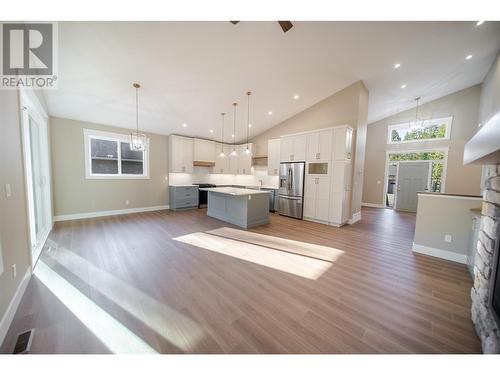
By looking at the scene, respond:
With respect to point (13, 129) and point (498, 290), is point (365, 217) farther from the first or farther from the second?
point (13, 129)

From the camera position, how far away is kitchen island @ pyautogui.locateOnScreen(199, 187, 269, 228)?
174 inches

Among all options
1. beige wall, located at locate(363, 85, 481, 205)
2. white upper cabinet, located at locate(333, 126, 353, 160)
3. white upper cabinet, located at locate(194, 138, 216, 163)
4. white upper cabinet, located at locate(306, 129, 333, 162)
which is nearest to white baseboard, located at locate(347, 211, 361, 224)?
white upper cabinet, located at locate(333, 126, 353, 160)

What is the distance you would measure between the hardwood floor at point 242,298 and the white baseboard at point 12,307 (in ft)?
0.18

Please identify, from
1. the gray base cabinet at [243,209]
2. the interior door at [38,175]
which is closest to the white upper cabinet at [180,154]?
the gray base cabinet at [243,209]

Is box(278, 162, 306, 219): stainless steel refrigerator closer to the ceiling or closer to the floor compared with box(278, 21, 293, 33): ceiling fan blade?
closer to the floor

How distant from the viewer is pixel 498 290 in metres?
1.27

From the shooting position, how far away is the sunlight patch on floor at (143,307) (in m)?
1.46

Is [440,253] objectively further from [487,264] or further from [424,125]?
[424,125]

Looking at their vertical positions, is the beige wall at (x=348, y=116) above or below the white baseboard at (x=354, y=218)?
above

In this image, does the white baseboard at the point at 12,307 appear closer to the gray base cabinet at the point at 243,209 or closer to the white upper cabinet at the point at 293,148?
the gray base cabinet at the point at 243,209

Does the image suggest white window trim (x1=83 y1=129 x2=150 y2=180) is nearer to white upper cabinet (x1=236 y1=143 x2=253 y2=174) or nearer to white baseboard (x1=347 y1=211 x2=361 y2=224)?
white upper cabinet (x1=236 y1=143 x2=253 y2=174)

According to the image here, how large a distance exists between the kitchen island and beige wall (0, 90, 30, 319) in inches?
124
